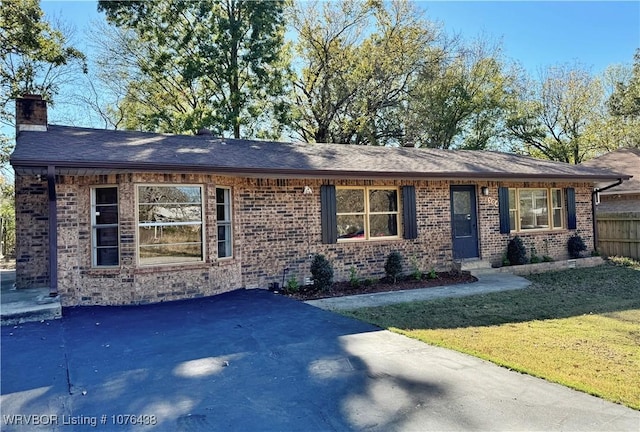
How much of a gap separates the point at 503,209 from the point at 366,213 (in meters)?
4.34

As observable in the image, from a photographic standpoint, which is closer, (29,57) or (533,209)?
(533,209)

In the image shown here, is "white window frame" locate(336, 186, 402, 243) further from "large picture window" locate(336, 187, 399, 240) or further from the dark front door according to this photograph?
the dark front door

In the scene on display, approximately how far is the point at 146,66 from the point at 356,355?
18.6 meters

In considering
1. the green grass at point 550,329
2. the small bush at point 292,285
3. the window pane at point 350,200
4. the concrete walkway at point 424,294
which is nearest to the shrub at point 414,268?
the concrete walkway at point 424,294

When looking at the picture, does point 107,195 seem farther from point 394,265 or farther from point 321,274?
point 394,265

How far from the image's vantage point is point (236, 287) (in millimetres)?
8609

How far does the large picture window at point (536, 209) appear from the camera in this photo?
483 inches

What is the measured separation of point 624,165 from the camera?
17.6 meters

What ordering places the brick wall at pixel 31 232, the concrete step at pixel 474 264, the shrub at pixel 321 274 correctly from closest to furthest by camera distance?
the brick wall at pixel 31 232 < the shrub at pixel 321 274 < the concrete step at pixel 474 264

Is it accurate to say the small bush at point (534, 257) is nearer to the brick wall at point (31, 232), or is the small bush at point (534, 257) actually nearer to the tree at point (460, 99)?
the tree at point (460, 99)

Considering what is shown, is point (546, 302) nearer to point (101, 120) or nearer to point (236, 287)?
point (236, 287)

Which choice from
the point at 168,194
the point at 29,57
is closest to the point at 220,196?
the point at 168,194

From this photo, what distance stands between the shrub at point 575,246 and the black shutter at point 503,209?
2.58 meters

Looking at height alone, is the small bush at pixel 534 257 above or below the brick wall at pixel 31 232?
below
